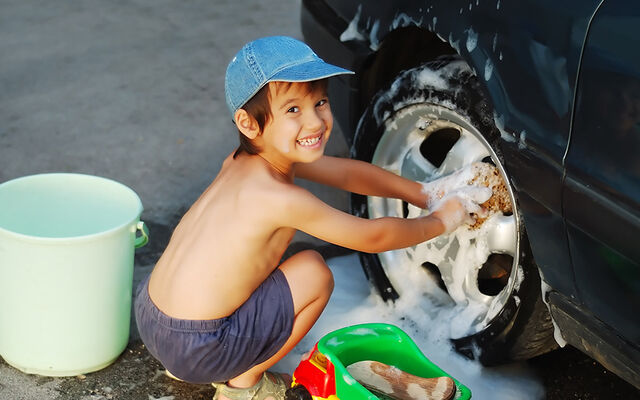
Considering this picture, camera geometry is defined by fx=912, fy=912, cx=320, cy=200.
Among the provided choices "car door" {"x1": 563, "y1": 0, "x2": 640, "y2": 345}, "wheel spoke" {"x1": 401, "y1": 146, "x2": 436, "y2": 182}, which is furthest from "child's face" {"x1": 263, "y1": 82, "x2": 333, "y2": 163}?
"car door" {"x1": 563, "y1": 0, "x2": 640, "y2": 345}

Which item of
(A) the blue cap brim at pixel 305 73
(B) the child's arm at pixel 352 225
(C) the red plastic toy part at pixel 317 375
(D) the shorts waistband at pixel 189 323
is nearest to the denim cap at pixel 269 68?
(A) the blue cap brim at pixel 305 73

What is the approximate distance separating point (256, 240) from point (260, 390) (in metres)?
0.48

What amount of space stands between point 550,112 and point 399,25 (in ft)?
2.41

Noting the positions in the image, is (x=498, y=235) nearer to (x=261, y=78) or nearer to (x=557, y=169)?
(x=557, y=169)

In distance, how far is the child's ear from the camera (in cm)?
233

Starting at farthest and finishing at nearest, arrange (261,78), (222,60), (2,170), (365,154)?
(222,60) → (2,170) → (365,154) → (261,78)

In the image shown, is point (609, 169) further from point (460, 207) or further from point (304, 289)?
point (304, 289)

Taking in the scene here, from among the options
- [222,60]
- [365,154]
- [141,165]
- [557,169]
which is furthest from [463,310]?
[222,60]

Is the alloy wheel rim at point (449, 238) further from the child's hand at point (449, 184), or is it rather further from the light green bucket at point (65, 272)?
the light green bucket at point (65, 272)

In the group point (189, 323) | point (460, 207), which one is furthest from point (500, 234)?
point (189, 323)

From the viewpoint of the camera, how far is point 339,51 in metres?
3.01

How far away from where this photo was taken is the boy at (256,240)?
A: 2.32m

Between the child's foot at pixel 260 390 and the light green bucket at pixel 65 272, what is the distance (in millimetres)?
393

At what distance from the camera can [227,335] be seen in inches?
94.8
